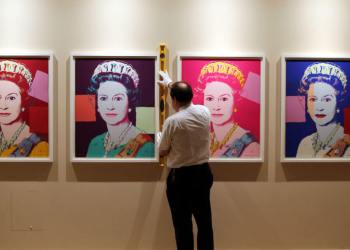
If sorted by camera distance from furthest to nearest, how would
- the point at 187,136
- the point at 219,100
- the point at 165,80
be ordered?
the point at 219,100 < the point at 165,80 < the point at 187,136

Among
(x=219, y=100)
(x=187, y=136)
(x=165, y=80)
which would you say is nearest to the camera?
(x=187, y=136)

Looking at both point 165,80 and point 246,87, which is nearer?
point 165,80

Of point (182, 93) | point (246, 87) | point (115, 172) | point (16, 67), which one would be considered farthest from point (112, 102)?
point (246, 87)

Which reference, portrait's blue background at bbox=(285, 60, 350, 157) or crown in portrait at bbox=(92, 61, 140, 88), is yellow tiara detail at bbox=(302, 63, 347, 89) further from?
crown in portrait at bbox=(92, 61, 140, 88)

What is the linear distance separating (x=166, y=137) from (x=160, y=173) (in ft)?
1.77

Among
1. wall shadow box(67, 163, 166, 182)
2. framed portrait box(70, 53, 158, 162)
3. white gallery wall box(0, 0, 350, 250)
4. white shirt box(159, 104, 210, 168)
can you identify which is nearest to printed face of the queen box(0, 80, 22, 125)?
white gallery wall box(0, 0, 350, 250)

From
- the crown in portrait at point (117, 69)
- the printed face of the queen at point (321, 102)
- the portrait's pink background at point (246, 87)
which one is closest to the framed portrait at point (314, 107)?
the printed face of the queen at point (321, 102)

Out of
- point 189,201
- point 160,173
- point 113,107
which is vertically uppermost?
point 113,107

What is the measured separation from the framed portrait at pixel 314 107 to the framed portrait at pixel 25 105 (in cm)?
180

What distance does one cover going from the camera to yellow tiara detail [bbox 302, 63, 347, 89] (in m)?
2.86

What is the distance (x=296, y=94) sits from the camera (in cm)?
287

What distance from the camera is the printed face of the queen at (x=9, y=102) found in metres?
2.80

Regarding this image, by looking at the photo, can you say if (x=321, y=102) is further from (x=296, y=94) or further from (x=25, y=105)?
(x=25, y=105)

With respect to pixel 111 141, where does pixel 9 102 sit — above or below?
above
